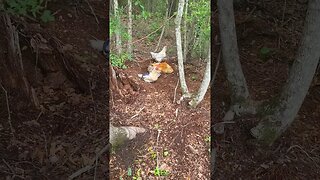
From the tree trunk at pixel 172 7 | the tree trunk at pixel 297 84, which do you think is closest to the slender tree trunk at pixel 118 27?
the tree trunk at pixel 172 7

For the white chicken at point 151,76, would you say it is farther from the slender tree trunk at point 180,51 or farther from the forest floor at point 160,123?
the slender tree trunk at point 180,51

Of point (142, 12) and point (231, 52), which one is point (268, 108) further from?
point (142, 12)

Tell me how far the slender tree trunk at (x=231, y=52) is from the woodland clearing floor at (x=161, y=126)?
0.36 metres

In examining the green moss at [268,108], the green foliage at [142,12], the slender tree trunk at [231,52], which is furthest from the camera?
the green moss at [268,108]

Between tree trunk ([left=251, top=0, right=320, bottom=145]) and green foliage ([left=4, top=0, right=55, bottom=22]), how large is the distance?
5.29 ft

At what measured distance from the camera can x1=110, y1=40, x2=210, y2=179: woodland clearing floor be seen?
233cm

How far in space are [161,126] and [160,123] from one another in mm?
18

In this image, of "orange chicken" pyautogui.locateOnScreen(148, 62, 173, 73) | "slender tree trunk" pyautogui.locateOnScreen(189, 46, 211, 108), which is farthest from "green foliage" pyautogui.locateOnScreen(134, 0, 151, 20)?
"slender tree trunk" pyautogui.locateOnScreen(189, 46, 211, 108)

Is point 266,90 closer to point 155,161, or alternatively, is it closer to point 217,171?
point 217,171

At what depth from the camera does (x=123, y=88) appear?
2320mm

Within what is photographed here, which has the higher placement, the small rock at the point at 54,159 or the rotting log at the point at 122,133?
the rotting log at the point at 122,133

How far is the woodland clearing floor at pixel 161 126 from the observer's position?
233 centimetres

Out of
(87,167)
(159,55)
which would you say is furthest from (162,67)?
(87,167)

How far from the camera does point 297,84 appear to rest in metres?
2.57
